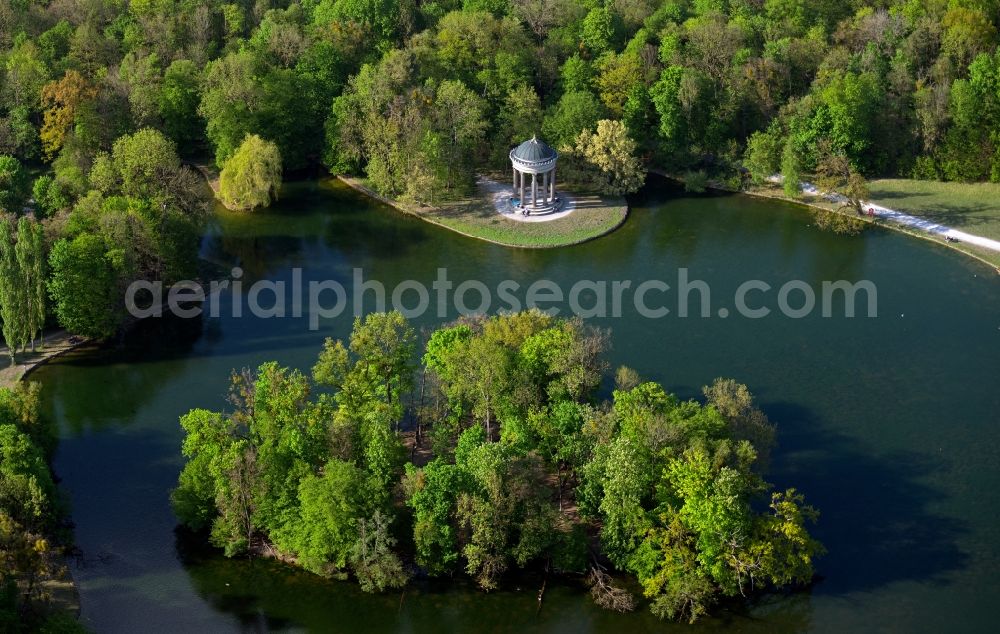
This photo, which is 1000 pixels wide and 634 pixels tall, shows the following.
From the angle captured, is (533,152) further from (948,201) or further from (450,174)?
(948,201)

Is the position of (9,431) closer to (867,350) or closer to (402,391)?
(402,391)

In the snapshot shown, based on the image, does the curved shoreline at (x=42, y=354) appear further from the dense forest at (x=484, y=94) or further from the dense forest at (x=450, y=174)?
the dense forest at (x=484, y=94)

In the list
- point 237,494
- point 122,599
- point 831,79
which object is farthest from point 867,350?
point 122,599

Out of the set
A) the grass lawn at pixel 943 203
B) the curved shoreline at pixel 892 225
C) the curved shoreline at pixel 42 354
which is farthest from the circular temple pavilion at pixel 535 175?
the curved shoreline at pixel 42 354

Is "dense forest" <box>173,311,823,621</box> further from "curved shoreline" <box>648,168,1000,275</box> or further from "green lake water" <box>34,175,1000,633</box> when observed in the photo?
"curved shoreline" <box>648,168,1000,275</box>

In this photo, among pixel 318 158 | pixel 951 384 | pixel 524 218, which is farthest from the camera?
pixel 318 158
